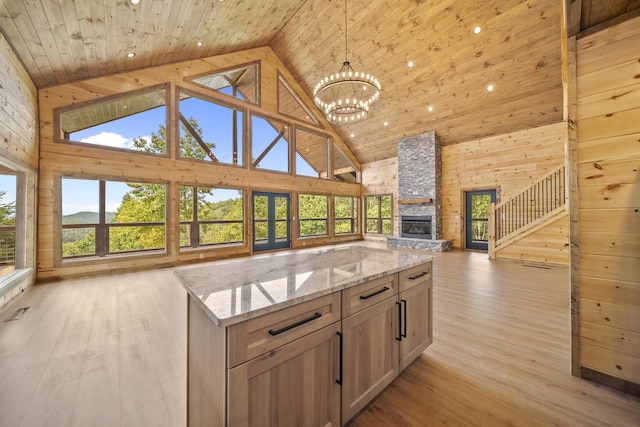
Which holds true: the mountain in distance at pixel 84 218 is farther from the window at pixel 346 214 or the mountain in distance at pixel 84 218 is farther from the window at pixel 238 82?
the window at pixel 346 214

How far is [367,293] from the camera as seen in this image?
1.53 meters

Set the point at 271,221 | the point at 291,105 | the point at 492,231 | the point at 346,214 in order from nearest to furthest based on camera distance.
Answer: the point at 492,231 < the point at 271,221 < the point at 291,105 < the point at 346,214

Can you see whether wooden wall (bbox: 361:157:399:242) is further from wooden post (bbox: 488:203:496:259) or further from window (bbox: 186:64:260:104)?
window (bbox: 186:64:260:104)

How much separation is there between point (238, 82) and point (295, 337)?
817 cm

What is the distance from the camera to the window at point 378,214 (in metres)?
10.2

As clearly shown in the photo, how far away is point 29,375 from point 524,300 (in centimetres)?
518

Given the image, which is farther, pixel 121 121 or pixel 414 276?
pixel 121 121

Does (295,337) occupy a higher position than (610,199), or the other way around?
(610,199)

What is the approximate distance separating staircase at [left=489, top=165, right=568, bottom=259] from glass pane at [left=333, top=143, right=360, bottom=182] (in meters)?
5.30

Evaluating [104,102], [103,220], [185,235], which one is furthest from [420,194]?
[103,220]

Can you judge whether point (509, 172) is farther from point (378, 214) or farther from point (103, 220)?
point (103, 220)

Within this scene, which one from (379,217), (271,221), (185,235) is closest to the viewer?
(185,235)

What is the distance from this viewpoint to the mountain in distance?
5449 mm

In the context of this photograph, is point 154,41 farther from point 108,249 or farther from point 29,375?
point 29,375
